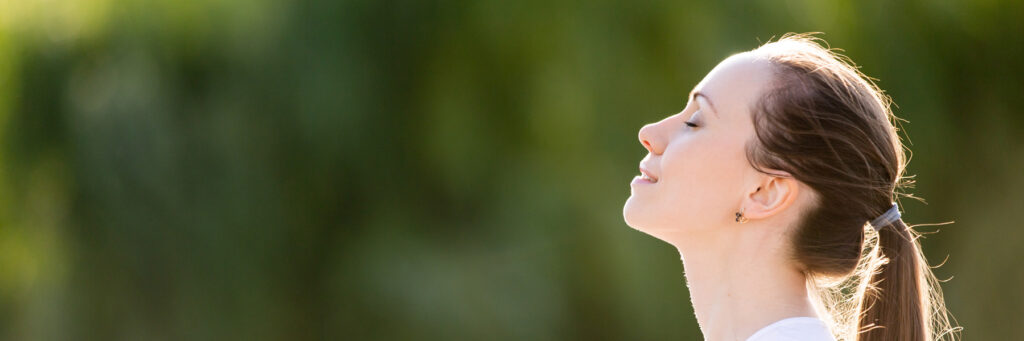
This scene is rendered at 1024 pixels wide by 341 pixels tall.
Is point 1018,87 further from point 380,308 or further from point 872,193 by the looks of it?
point 872,193

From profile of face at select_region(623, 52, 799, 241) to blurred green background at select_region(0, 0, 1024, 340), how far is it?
215cm

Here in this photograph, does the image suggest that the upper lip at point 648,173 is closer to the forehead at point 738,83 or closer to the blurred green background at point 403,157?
the forehead at point 738,83

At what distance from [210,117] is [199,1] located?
400 millimetres

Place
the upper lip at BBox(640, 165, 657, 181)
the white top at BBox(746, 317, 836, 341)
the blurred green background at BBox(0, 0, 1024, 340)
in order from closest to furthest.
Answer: the white top at BBox(746, 317, 836, 341), the upper lip at BBox(640, 165, 657, 181), the blurred green background at BBox(0, 0, 1024, 340)

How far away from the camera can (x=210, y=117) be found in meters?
3.41

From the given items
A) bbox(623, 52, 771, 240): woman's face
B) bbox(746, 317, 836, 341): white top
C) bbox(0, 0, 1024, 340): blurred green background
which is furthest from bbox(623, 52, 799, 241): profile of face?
bbox(0, 0, 1024, 340): blurred green background

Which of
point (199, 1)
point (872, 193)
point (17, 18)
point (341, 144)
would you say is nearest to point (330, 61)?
point (341, 144)

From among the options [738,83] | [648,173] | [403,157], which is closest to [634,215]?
[648,173]

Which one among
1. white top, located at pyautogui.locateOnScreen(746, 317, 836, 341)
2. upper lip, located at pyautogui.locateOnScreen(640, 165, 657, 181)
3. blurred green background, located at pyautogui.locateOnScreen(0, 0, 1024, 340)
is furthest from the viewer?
blurred green background, located at pyautogui.locateOnScreen(0, 0, 1024, 340)

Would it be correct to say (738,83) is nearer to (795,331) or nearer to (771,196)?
(771,196)

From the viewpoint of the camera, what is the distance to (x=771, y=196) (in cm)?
108

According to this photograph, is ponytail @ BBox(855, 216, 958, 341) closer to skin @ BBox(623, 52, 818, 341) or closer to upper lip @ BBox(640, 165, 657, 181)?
skin @ BBox(623, 52, 818, 341)

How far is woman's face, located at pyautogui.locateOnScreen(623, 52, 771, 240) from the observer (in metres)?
1.09

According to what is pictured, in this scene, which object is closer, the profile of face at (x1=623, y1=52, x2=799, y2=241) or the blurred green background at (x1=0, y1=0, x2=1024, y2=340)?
the profile of face at (x1=623, y1=52, x2=799, y2=241)
